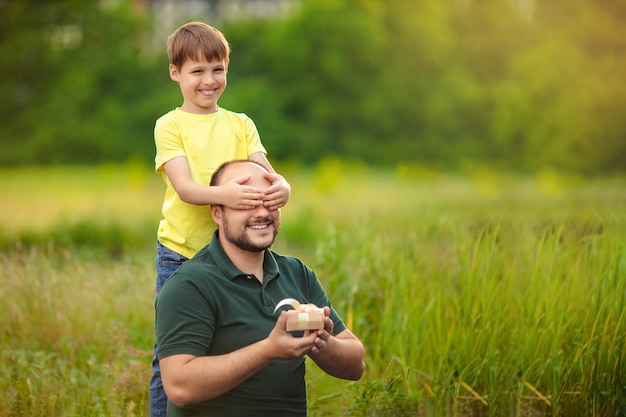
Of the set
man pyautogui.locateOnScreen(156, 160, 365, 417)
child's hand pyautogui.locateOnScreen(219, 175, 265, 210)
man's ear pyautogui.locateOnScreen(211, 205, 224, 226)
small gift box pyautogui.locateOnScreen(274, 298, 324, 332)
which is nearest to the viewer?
small gift box pyautogui.locateOnScreen(274, 298, 324, 332)

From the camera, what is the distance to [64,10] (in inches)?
1180

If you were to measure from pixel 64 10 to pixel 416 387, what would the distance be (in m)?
28.4

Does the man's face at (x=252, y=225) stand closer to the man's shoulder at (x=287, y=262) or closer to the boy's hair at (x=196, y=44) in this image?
the man's shoulder at (x=287, y=262)

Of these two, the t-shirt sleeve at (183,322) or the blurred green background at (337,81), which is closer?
the t-shirt sleeve at (183,322)

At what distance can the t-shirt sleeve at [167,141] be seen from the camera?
3.25m

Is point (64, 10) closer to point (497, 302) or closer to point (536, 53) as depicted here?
point (536, 53)

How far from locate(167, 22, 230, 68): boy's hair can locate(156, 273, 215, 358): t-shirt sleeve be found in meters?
0.97

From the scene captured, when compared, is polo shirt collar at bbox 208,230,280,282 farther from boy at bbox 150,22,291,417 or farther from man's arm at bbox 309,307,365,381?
boy at bbox 150,22,291,417

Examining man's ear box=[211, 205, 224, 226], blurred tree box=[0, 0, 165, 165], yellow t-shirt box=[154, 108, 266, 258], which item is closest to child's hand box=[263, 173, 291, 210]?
man's ear box=[211, 205, 224, 226]

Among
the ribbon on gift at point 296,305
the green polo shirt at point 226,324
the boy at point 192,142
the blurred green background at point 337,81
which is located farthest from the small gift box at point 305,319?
the blurred green background at point 337,81

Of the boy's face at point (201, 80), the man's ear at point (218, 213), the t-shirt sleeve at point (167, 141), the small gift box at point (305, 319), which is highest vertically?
the boy's face at point (201, 80)

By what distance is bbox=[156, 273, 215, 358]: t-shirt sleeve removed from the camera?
258cm

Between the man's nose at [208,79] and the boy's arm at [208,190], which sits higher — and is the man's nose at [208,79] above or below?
above

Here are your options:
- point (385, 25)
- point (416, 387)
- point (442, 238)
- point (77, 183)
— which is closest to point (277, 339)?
point (416, 387)
